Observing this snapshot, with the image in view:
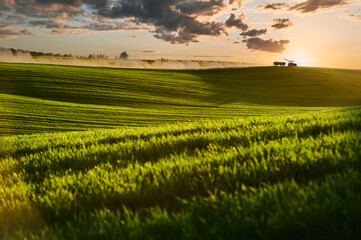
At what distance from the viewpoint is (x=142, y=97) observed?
3831 cm

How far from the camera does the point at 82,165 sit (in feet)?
15.3

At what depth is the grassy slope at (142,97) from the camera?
88.4 feet

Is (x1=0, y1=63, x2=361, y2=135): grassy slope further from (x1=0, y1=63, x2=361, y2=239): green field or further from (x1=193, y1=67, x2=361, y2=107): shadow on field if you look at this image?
(x1=0, y1=63, x2=361, y2=239): green field

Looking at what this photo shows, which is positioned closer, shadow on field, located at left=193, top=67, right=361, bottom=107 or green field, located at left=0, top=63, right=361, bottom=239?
green field, located at left=0, top=63, right=361, bottom=239

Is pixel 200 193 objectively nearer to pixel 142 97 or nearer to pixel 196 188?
pixel 196 188

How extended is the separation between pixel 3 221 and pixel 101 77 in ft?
149

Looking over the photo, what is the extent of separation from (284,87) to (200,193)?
55.0 meters

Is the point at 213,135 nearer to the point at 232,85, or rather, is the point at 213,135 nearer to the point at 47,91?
the point at 47,91

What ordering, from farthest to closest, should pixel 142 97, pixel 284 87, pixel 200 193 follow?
1. pixel 284 87
2. pixel 142 97
3. pixel 200 193

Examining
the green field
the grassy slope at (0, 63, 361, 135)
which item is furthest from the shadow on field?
the green field

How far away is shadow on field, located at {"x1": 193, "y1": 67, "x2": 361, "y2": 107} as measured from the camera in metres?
44.0

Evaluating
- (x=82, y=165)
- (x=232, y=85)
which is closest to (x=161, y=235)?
(x=82, y=165)

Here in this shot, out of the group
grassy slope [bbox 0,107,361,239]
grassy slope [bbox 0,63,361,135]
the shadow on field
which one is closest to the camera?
grassy slope [bbox 0,107,361,239]

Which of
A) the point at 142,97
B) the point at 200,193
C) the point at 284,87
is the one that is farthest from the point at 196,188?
the point at 284,87
